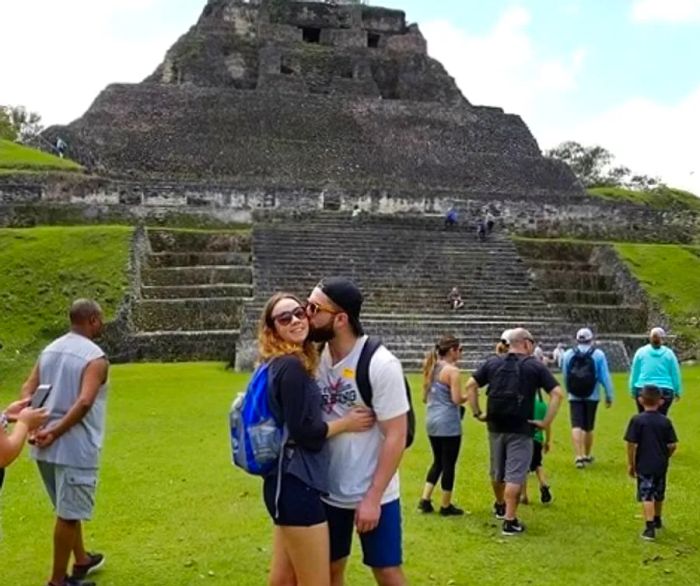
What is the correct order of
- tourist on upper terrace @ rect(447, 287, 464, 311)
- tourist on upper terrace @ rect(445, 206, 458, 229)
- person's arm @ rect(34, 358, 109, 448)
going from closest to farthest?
person's arm @ rect(34, 358, 109, 448) < tourist on upper terrace @ rect(447, 287, 464, 311) < tourist on upper terrace @ rect(445, 206, 458, 229)

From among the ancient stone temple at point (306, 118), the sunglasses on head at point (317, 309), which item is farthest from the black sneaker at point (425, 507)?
the ancient stone temple at point (306, 118)

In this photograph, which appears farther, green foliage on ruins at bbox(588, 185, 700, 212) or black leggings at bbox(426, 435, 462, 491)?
green foliage on ruins at bbox(588, 185, 700, 212)

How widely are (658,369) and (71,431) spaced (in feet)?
20.4

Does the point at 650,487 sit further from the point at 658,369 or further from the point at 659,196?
the point at 659,196

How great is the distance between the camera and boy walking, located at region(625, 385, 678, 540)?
6.58 meters

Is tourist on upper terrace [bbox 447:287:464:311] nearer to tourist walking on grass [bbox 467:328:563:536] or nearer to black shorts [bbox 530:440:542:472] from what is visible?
black shorts [bbox 530:440:542:472]

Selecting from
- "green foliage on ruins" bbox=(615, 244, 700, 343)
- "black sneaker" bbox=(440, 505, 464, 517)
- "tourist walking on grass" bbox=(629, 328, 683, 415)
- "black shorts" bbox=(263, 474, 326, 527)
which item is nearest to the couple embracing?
"black shorts" bbox=(263, 474, 326, 527)

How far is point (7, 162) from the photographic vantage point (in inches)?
1075

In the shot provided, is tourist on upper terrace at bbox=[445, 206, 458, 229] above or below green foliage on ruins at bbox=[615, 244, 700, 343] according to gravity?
above

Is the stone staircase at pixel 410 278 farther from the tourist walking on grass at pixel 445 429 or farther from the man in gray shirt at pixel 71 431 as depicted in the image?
the man in gray shirt at pixel 71 431

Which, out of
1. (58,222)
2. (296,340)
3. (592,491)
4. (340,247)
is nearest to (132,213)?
(58,222)

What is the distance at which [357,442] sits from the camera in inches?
159

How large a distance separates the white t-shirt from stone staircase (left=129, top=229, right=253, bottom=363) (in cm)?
1405

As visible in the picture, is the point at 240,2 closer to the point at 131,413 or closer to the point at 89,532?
the point at 131,413
